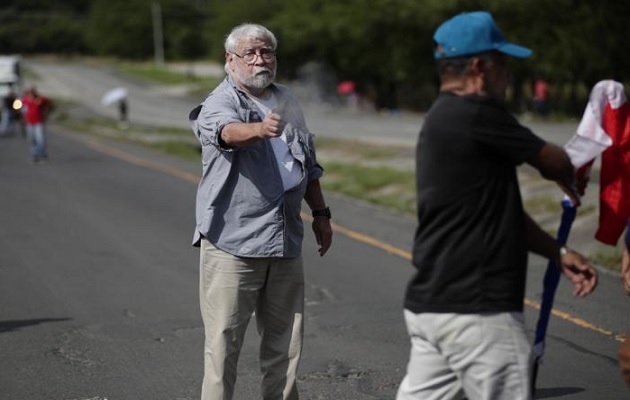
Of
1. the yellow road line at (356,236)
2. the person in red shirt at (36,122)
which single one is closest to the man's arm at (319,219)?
the yellow road line at (356,236)

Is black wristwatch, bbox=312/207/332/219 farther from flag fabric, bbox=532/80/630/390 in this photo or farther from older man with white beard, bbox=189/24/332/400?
flag fabric, bbox=532/80/630/390

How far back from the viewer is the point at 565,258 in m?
4.01

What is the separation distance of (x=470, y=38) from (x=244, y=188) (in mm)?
1612

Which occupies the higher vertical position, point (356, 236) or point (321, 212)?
point (321, 212)

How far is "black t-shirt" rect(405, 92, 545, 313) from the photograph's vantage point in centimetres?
375

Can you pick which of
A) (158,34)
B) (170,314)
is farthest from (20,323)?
(158,34)

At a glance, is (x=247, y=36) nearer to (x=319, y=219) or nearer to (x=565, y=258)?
(x=319, y=219)

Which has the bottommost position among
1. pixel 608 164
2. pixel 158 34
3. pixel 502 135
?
pixel 158 34

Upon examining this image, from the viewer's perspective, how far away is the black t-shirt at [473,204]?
12.3ft

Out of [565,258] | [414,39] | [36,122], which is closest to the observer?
[565,258]

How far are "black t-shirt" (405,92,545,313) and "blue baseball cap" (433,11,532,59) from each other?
0.15 meters

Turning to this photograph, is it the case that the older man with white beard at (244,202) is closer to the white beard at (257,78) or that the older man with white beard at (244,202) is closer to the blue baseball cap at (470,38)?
the white beard at (257,78)

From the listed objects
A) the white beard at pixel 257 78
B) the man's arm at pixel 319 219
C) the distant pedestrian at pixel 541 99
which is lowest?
the distant pedestrian at pixel 541 99

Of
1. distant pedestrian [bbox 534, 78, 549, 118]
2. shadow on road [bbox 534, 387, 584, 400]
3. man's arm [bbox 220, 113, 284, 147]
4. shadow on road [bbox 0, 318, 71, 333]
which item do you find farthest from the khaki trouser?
distant pedestrian [bbox 534, 78, 549, 118]
